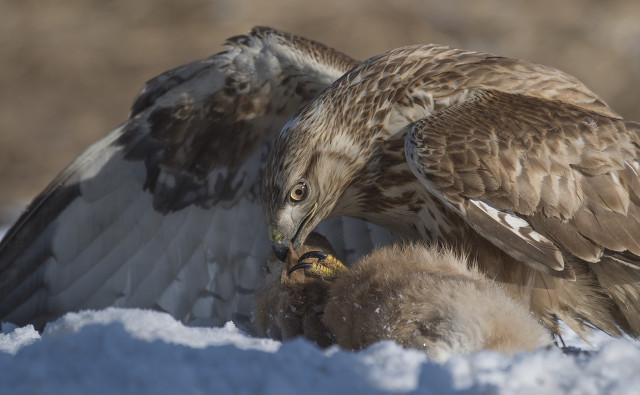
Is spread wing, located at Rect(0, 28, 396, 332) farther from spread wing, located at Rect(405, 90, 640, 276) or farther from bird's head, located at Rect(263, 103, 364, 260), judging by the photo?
spread wing, located at Rect(405, 90, 640, 276)

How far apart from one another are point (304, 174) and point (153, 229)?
1.72 meters

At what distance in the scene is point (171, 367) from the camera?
117 inches

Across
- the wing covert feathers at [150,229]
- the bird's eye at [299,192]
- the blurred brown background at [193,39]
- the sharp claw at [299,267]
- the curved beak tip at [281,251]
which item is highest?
the bird's eye at [299,192]

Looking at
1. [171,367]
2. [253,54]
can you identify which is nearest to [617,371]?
[171,367]

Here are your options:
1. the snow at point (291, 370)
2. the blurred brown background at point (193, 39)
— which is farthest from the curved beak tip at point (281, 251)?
the blurred brown background at point (193, 39)

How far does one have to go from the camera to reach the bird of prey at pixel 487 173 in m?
4.45

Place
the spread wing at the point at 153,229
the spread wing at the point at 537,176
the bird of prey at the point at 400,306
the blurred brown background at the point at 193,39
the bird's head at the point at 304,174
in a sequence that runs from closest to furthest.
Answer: the bird of prey at the point at 400,306 → the spread wing at the point at 537,176 → the bird's head at the point at 304,174 → the spread wing at the point at 153,229 → the blurred brown background at the point at 193,39

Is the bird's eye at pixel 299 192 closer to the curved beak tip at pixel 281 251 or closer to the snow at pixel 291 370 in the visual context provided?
the curved beak tip at pixel 281 251

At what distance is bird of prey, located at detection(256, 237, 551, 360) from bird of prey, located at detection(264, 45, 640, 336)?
0.26 meters

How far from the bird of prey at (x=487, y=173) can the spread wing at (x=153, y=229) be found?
1066 mm

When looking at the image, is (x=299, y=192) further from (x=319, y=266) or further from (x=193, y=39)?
(x=193, y=39)

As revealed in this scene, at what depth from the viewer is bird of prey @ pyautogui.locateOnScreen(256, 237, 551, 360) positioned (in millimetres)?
3537

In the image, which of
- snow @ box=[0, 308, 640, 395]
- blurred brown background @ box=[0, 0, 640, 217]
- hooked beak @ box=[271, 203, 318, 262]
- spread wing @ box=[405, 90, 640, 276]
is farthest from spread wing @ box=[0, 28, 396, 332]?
blurred brown background @ box=[0, 0, 640, 217]

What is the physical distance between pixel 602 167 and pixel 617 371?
70.4 inches
